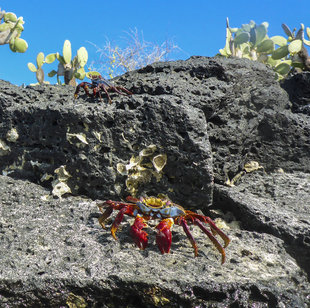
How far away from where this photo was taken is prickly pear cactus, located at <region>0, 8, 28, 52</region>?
32.0 ft

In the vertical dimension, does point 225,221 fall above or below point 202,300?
above

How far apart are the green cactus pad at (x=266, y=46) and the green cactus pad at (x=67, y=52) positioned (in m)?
4.25

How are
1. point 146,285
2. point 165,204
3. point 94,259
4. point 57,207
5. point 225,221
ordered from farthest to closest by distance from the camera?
point 225,221 < point 57,207 < point 165,204 < point 94,259 < point 146,285

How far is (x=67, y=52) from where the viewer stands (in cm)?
910

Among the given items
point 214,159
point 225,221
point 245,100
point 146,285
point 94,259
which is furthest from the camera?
point 245,100

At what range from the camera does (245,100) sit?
5434 mm

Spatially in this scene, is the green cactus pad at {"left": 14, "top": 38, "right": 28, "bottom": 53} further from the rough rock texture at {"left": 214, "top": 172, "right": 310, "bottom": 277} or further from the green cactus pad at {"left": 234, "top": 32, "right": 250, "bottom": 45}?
the rough rock texture at {"left": 214, "top": 172, "right": 310, "bottom": 277}

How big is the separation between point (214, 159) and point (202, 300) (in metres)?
2.12

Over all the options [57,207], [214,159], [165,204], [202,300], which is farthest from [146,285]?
[214,159]

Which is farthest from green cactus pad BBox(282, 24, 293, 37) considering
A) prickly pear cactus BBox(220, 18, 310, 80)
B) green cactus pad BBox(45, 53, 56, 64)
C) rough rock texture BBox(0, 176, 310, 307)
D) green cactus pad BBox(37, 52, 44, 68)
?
rough rock texture BBox(0, 176, 310, 307)

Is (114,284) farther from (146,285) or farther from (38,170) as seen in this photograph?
(38,170)

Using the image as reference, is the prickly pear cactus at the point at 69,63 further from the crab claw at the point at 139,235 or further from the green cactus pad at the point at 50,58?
the crab claw at the point at 139,235

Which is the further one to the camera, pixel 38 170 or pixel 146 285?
pixel 38 170

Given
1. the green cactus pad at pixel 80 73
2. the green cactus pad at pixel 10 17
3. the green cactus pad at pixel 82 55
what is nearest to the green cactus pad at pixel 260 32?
the green cactus pad at pixel 82 55
